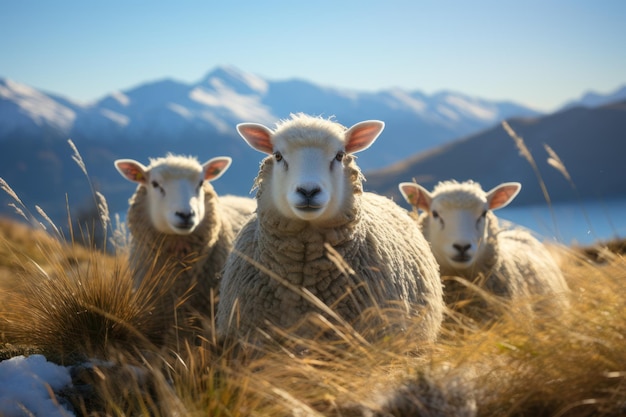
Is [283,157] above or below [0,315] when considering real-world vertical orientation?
above

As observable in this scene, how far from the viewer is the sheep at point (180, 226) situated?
5761mm

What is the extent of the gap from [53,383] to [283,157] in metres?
1.96

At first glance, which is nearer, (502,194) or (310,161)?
(310,161)

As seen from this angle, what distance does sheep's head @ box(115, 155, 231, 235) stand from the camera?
18.9 feet

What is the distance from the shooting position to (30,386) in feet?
10.5

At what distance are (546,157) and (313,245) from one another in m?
136

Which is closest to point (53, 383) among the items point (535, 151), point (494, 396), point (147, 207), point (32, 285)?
point (32, 285)

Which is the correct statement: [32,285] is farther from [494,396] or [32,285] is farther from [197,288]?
[494,396]

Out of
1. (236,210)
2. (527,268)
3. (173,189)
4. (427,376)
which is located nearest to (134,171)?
(173,189)

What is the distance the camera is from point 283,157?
4059mm

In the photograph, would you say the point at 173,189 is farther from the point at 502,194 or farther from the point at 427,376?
the point at 427,376

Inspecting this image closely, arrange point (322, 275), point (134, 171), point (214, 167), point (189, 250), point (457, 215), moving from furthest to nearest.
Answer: point (214, 167) < point (134, 171) < point (189, 250) < point (457, 215) < point (322, 275)

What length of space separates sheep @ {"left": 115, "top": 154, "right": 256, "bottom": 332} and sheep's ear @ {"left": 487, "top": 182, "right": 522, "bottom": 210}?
2710mm

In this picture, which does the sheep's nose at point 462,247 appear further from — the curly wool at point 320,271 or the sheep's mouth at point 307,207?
the sheep's mouth at point 307,207
